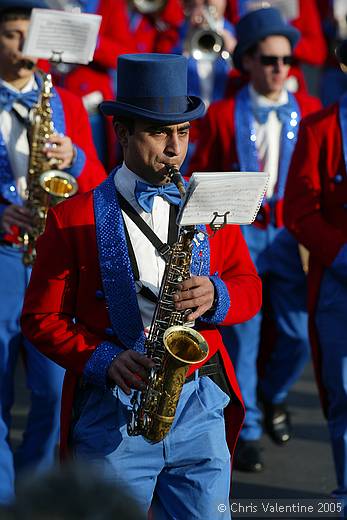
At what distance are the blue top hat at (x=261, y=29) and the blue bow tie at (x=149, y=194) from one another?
10.0 feet

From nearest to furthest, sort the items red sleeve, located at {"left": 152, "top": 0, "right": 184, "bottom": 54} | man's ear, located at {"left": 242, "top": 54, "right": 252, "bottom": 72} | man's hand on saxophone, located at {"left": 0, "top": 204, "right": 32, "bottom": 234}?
man's hand on saxophone, located at {"left": 0, "top": 204, "right": 32, "bottom": 234} < man's ear, located at {"left": 242, "top": 54, "right": 252, "bottom": 72} < red sleeve, located at {"left": 152, "top": 0, "right": 184, "bottom": 54}

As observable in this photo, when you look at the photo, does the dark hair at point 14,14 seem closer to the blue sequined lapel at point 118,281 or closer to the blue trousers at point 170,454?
the blue sequined lapel at point 118,281

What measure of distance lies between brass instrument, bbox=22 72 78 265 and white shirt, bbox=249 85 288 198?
150 cm

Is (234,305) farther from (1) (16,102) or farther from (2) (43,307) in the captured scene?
(1) (16,102)

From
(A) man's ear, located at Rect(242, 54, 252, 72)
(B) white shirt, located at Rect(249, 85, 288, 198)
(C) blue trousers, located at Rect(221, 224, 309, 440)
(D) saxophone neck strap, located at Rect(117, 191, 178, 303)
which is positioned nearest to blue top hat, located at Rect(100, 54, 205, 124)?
(D) saxophone neck strap, located at Rect(117, 191, 178, 303)

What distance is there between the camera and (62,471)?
1513 millimetres

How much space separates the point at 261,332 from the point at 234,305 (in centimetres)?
305

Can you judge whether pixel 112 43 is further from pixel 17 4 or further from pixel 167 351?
pixel 167 351

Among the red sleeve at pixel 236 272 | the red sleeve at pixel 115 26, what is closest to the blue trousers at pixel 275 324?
the red sleeve at pixel 236 272

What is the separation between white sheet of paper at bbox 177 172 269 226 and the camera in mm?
3186

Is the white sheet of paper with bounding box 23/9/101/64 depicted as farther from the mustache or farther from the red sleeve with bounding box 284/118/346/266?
the red sleeve with bounding box 284/118/346/266

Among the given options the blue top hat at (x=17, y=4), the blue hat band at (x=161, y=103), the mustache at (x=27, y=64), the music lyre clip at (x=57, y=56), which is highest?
the blue hat band at (x=161, y=103)

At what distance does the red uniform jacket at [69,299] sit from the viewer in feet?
11.7

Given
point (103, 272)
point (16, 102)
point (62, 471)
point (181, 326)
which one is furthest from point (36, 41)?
point (62, 471)
